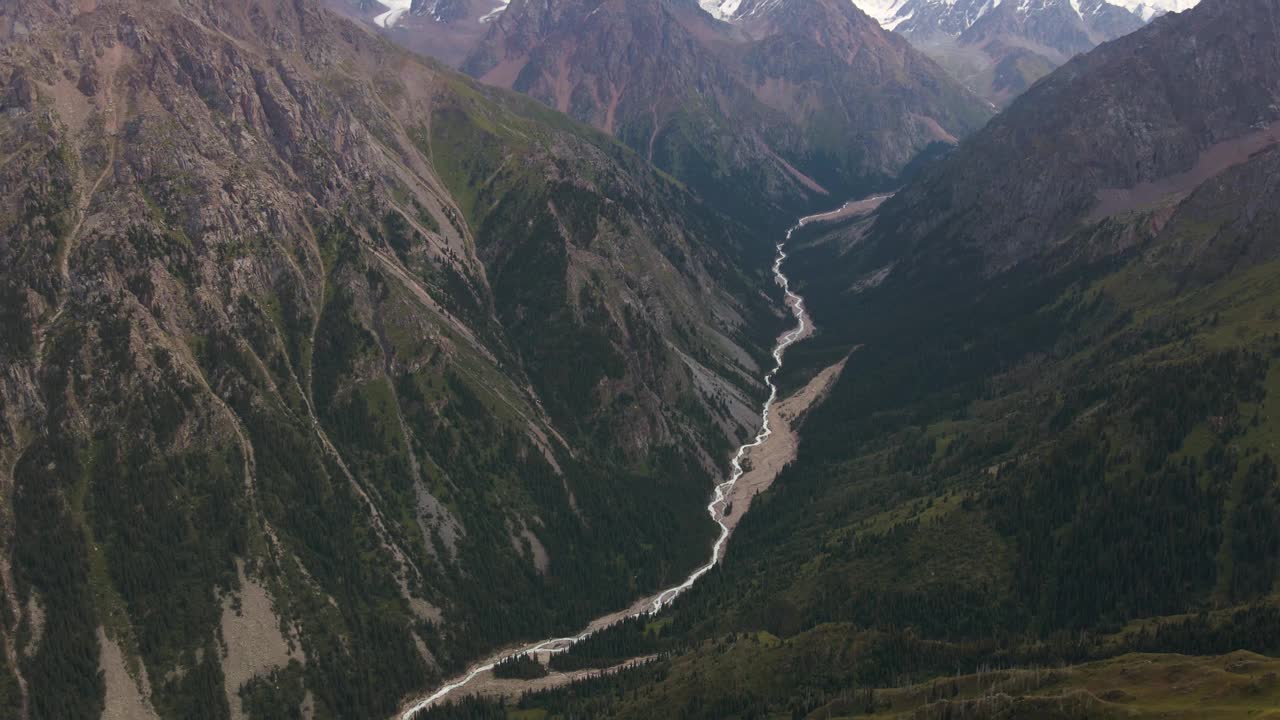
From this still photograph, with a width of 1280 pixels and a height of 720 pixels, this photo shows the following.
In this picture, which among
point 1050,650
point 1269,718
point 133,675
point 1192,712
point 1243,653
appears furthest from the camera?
point 133,675

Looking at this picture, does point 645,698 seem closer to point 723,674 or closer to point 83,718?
point 723,674

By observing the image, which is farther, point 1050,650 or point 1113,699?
point 1050,650

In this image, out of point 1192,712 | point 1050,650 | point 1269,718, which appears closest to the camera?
point 1269,718

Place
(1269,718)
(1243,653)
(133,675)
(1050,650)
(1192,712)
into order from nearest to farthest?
(1269,718)
(1192,712)
(1243,653)
(1050,650)
(133,675)

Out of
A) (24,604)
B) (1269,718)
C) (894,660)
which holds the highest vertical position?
(24,604)

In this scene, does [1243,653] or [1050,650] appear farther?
[1050,650]

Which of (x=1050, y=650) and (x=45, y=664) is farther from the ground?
(x=45, y=664)

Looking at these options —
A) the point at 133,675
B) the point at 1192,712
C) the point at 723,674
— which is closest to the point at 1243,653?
the point at 1192,712

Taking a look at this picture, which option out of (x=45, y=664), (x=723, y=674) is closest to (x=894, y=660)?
(x=723, y=674)

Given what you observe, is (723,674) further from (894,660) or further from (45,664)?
(45,664)
